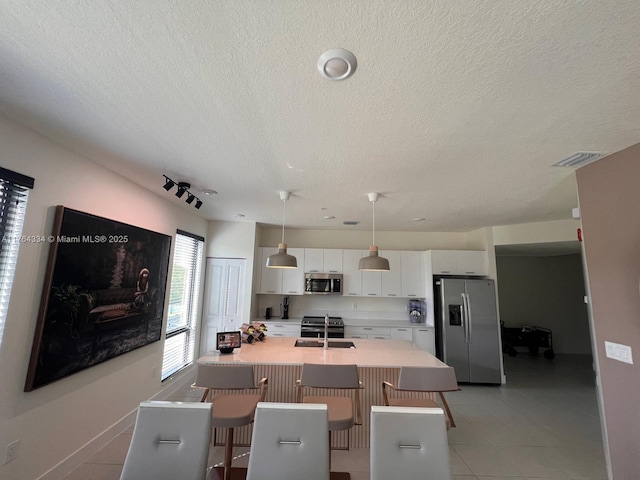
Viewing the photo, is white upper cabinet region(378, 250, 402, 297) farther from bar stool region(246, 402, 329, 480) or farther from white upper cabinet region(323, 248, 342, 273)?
bar stool region(246, 402, 329, 480)

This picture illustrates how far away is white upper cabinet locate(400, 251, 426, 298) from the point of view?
5102 millimetres

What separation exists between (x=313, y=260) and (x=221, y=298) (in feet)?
5.77

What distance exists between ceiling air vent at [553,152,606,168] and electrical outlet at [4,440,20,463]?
4540 millimetres

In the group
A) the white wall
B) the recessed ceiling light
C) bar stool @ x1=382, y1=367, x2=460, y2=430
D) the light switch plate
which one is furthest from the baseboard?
the light switch plate

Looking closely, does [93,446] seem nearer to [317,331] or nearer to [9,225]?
[9,225]

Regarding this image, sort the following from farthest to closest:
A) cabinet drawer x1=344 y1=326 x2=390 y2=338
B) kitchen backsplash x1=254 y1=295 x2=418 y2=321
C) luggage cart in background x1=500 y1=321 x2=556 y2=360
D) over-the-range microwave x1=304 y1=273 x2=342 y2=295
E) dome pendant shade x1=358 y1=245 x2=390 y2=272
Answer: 1. luggage cart in background x1=500 y1=321 x2=556 y2=360
2. kitchen backsplash x1=254 y1=295 x2=418 y2=321
3. over-the-range microwave x1=304 y1=273 x2=342 y2=295
4. cabinet drawer x1=344 y1=326 x2=390 y2=338
5. dome pendant shade x1=358 y1=245 x2=390 y2=272

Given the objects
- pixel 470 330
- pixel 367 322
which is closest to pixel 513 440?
pixel 470 330

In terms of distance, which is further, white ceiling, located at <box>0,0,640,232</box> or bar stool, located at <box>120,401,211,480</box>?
bar stool, located at <box>120,401,211,480</box>

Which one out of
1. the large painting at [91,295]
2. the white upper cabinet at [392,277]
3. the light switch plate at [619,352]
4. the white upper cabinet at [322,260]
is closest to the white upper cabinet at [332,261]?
the white upper cabinet at [322,260]

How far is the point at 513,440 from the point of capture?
2.82 meters

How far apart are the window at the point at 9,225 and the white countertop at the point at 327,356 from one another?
4.69 ft

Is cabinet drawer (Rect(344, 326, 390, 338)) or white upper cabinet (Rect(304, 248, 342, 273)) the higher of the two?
white upper cabinet (Rect(304, 248, 342, 273))

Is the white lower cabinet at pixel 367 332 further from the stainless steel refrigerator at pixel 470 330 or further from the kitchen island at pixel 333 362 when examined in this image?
the kitchen island at pixel 333 362

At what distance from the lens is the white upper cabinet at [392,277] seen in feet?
16.7
